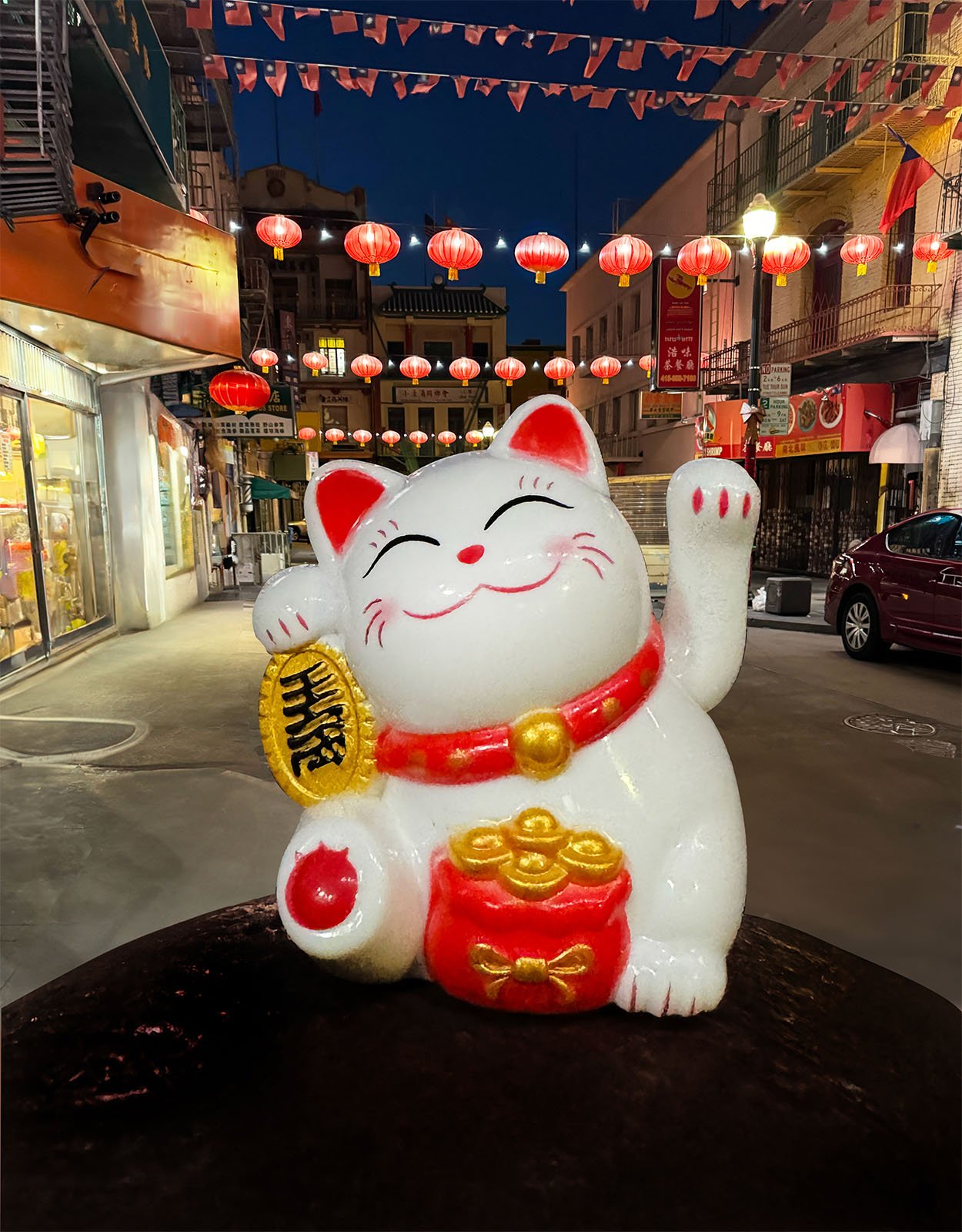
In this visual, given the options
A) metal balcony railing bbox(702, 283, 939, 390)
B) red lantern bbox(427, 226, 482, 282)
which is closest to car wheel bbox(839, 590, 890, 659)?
red lantern bbox(427, 226, 482, 282)

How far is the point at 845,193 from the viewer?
45.8ft

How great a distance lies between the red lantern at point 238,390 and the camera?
10.7m

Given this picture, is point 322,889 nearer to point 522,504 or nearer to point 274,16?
point 522,504

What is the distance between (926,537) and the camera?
23.7 ft

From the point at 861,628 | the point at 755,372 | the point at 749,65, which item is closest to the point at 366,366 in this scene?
the point at 755,372

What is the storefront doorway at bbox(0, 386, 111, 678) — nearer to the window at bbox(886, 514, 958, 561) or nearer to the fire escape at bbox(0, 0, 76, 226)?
the fire escape at bbox(0, 0, 76, 226)

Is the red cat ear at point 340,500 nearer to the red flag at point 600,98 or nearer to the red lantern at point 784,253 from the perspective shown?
the red flag at point 600,98

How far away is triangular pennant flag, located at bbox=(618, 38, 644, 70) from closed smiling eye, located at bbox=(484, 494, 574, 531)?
4.83 meters

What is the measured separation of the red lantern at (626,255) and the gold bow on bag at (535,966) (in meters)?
9.93

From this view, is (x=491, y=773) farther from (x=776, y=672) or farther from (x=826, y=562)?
(x=826, y=562)

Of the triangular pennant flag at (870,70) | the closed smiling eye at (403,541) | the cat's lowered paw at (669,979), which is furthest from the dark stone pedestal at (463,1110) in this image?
the triangular pennant flag at (870,70)

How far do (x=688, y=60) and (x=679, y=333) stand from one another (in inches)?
348

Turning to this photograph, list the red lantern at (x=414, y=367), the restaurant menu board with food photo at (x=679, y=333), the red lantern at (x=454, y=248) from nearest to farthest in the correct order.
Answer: the red lantern at (x=454, y=248), the restaurant menu board with food photo at (x=679, y=333), the red lantern at (x=414, y=367)

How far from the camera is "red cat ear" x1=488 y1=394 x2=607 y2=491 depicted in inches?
70.5
